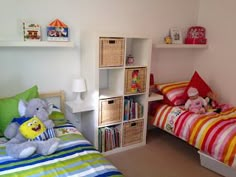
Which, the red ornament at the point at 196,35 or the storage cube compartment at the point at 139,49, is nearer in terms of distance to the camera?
the storage cube compartment at the point at 139,49

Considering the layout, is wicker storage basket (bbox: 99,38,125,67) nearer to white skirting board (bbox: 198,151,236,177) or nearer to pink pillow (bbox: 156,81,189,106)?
pink pillow (bbox: 156,81,189,106)

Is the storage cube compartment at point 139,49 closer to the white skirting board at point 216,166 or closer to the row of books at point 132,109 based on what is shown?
the row of books at point 132,109

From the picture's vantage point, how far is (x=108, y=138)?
2697mm

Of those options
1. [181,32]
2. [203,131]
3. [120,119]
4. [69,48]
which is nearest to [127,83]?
[120,119]

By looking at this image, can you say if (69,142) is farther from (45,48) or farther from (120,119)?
(45,48)

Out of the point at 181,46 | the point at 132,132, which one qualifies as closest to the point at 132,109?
the point at 132,132

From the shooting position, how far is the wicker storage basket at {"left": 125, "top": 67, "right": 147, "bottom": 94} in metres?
2.71

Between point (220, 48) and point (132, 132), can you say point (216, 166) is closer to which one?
point (132, 132)

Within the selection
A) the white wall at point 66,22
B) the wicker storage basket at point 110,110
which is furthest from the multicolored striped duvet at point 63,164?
the white wall at point 66,22

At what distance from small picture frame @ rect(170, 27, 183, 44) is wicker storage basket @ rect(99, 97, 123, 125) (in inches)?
54.3

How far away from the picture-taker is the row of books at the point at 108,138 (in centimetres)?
265

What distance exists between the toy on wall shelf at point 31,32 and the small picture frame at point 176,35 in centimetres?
197

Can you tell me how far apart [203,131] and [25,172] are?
1.84 metres

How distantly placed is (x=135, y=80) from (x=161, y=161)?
1.03 m
